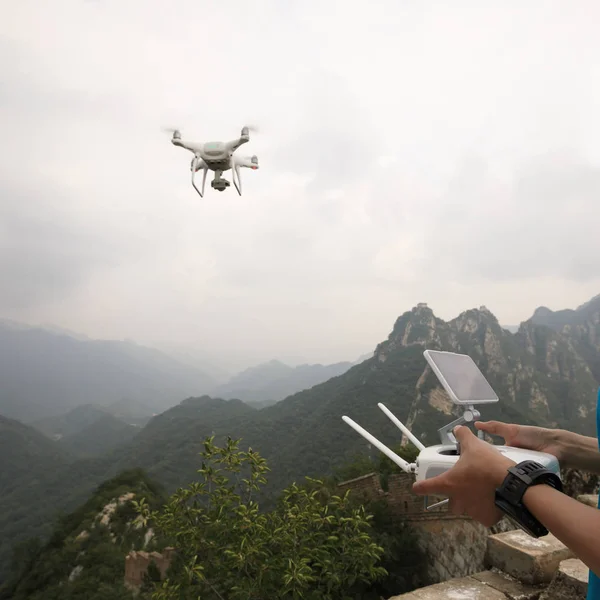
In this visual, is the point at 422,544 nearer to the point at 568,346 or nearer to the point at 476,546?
the point at 476,546

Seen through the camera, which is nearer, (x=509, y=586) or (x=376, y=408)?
(x=509, y=586)

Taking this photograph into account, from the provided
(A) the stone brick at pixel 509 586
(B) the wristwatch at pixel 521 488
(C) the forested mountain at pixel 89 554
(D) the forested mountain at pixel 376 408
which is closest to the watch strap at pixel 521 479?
(B) the wristwatch at pixel 521 488

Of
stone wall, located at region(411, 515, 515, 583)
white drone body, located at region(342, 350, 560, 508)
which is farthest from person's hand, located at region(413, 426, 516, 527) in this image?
stone wall, located at region(411, 515, 515, 583)

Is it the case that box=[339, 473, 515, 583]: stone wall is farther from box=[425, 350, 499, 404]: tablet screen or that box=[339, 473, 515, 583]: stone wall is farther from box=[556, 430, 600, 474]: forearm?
box=[556, 430, 600, 474]: forearm

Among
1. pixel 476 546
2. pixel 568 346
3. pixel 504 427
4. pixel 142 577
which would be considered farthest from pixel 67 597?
pixel 568 346

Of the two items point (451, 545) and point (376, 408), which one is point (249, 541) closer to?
point (451, 545)

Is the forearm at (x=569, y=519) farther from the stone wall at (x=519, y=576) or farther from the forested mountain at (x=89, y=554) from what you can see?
the forested mountain at (x=89, y=554)

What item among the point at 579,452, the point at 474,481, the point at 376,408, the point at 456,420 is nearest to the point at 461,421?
the point at 456,420
